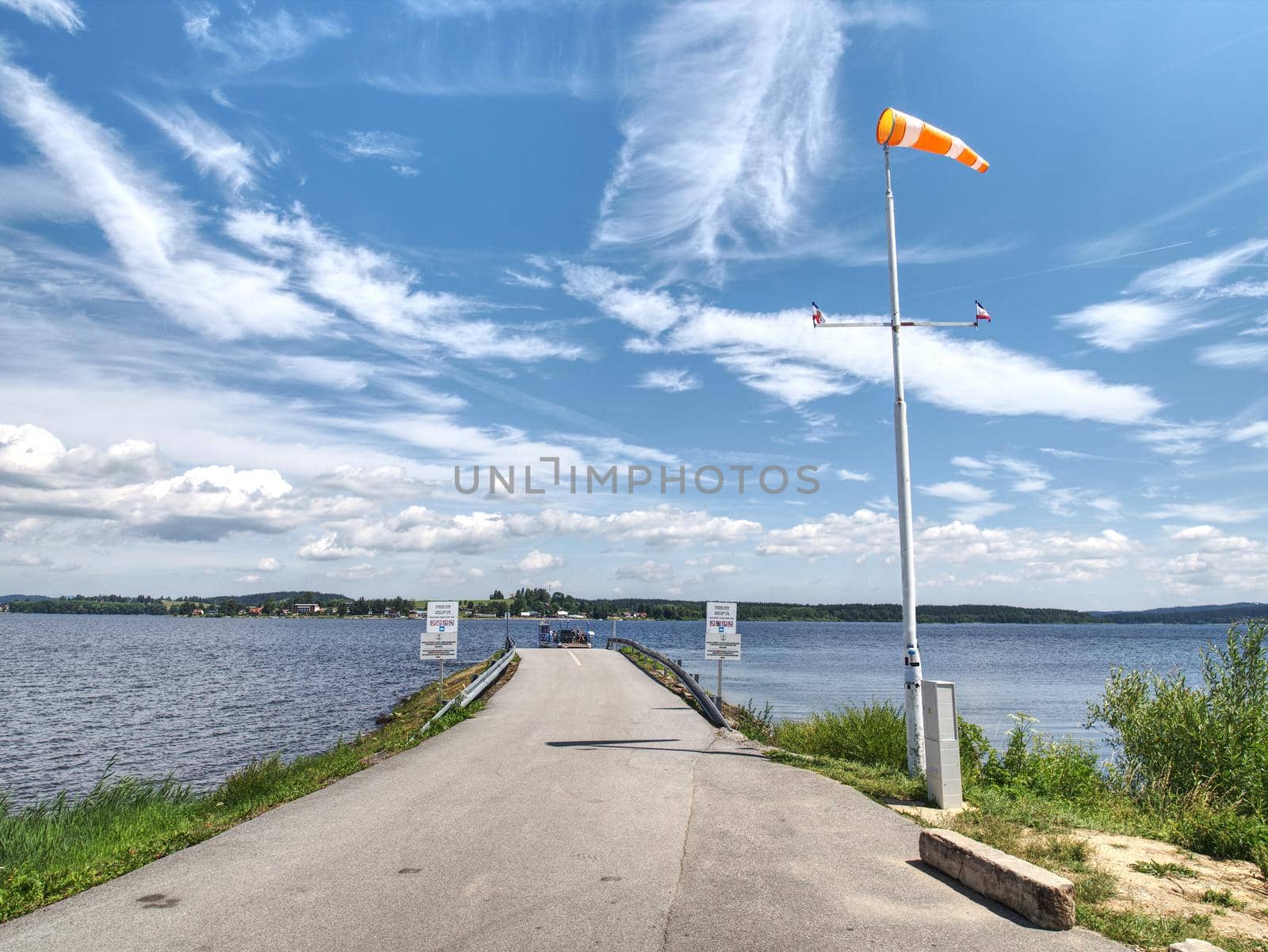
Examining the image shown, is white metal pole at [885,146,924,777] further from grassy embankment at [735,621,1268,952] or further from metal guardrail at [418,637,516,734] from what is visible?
metal guardrail at [418,637,516,734]

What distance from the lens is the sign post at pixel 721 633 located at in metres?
18.3

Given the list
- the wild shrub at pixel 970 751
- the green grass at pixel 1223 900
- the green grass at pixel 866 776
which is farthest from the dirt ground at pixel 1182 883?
the wild shrub at pixel 970 751

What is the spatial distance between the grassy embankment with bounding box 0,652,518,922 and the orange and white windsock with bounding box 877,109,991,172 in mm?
12580

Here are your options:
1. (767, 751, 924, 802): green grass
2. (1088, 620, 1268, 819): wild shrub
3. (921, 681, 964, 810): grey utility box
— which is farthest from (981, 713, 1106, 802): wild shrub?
(921, 681, 964, 810): grey utility box

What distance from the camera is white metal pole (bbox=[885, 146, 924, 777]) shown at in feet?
35.0

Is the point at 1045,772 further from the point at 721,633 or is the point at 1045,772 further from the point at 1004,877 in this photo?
the point at 721,633

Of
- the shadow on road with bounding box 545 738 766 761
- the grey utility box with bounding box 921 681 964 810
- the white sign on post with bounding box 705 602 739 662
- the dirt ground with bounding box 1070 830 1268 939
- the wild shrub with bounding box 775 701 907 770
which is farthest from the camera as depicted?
the white sign on post with bounding box 705 602 739 662

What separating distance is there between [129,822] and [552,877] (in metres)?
7.61

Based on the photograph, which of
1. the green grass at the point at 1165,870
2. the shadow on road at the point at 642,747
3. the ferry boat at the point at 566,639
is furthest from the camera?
the ferry boat at the point at 566,639

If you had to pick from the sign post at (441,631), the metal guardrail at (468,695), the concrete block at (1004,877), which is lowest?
the metal guardrail at (468,695)

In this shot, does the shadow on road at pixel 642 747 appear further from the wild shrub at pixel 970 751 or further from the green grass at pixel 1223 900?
the green grass at pixel 1223 900

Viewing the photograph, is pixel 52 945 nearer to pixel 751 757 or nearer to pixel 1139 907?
pixel 1139 907

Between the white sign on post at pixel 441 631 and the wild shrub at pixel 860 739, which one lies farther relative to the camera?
the white sign on post at pixel 441 631

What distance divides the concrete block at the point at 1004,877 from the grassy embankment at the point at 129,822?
292 inches
